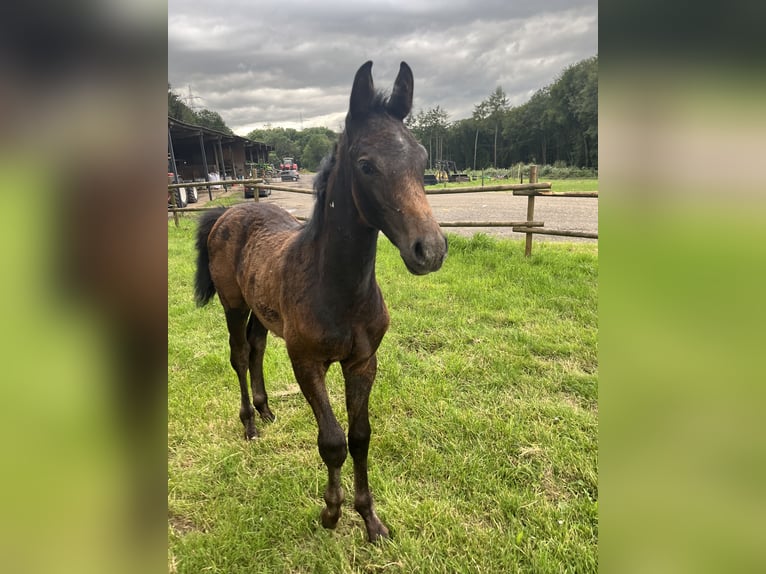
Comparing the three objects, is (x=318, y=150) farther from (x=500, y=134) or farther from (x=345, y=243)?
(x=500, y=134)

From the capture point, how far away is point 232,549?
88.2 inches

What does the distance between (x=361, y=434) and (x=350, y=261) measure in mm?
1019

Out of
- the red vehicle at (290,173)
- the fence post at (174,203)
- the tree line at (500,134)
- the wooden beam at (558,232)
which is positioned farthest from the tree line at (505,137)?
the wooden beam at (558,232)

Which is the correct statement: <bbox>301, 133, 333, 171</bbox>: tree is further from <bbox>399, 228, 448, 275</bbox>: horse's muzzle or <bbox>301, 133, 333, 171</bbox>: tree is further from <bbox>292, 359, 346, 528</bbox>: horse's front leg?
<bbox>292, 359, 346, 528</bbox>: horse's front leg

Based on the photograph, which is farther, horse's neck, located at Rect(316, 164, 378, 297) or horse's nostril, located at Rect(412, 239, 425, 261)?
horse's neck, located at Rect(316, 164, 378, 297)

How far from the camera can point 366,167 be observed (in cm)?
170

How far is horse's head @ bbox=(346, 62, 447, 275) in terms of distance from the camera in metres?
1.57

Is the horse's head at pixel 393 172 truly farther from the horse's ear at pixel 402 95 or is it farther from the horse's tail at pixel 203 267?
the horse's tail at pixel 203 267

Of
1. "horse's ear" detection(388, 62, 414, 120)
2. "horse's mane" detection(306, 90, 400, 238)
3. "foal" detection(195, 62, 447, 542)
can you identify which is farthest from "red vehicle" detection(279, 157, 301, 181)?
"horse's ear" detection(388, 62, 414, 120)

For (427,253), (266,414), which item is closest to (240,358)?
(266,414)

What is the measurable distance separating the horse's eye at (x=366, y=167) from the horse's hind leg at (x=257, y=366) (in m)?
2.01
